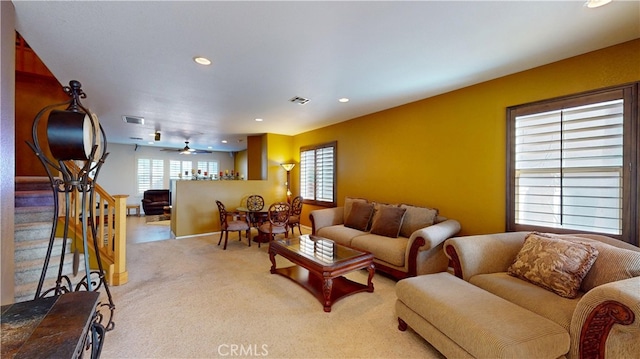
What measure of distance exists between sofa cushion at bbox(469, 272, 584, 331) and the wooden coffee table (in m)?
1.09

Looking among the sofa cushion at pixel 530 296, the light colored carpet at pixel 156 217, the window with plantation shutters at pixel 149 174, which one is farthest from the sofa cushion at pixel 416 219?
the window with plantation shutters at pixel 149 174

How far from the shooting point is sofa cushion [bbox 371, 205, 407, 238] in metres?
3.51

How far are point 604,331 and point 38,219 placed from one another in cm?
559

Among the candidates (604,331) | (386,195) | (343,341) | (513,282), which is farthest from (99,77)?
(604,331)

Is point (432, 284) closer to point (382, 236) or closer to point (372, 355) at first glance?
point (372, 355)

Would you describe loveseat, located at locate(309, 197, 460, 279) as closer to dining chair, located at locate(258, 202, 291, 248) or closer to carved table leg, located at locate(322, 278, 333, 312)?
dining chair, located at locate(258, 202, 291, 248)

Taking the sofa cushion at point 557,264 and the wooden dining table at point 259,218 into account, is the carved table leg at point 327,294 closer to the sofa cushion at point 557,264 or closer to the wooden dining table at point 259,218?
the sofa cushion at point 557,264

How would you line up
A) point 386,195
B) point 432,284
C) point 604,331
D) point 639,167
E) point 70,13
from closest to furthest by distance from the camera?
1. point 604,331
2. point 70,13
3. point 432,284
4. point 639,167
5. point 386,195

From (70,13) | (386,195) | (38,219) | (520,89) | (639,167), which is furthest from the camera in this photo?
(386,195)

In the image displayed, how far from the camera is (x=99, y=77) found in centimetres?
296

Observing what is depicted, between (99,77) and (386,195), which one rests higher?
(99,77)

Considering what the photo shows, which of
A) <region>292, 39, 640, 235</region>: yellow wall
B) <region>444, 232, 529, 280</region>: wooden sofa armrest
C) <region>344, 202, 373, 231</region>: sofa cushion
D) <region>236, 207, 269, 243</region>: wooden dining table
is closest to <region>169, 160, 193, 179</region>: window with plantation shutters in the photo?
<region>236, 207, 269, 243</region>: wooden dining table

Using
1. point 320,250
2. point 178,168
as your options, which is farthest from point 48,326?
point 178,168

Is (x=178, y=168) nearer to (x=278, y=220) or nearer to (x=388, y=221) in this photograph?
(x=278, y=220)
